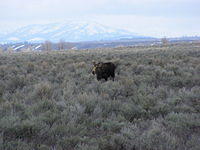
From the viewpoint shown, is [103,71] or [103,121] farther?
[103,71]

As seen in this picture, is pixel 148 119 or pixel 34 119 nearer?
pixel 34 119

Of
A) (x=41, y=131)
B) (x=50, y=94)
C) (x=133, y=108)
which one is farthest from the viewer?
(x=50, y=94)

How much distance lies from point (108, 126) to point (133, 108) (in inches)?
52.1

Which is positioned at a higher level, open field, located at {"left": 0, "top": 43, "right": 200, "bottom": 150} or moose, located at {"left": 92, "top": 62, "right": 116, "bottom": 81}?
moose, located at {"left": 92, "top": 62, "right": 116, "bottom": 81}

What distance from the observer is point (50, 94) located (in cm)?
823

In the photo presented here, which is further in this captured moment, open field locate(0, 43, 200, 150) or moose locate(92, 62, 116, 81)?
moose locate(92, 62, 116, 81)

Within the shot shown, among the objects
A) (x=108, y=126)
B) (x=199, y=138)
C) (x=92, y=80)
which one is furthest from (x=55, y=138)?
(x=92, y=80)

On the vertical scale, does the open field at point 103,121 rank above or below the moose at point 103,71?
below

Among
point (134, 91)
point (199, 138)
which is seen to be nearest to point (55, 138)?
point (199, 138)

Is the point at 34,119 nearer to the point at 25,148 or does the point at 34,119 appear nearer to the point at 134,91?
the point at 25,148

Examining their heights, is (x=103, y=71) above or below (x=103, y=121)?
above

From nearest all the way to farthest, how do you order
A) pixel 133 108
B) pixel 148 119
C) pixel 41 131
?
1. pixel 41 131
2. pixel 148 119
3. pixel 133 108

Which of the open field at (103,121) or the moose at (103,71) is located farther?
the moose at (103,71)

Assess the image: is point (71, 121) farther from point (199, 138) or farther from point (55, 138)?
point (199, 138)
